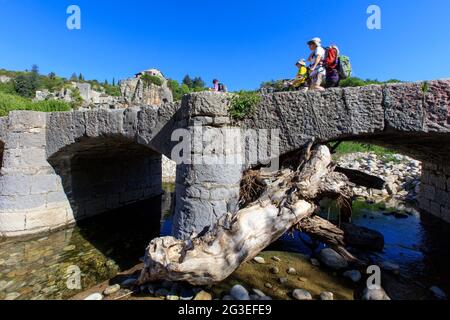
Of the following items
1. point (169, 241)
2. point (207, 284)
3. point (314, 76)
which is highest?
point (314, 76)

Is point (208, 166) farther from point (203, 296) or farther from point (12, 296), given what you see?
point (12, 296)

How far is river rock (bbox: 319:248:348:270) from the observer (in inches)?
117

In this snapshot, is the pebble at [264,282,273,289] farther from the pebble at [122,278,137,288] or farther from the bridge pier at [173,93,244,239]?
the pebble at [122,278,137,288]

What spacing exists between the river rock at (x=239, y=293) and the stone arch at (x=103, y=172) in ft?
10.5

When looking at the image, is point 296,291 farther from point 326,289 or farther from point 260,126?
point 260,126

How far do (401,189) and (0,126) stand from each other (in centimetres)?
1031

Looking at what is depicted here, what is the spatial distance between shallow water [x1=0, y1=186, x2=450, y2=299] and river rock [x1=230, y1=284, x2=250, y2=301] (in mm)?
1364

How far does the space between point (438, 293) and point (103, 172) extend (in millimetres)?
6725

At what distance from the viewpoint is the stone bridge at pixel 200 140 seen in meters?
2.73

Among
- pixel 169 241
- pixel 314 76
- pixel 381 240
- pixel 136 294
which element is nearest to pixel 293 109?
pixel 314 76

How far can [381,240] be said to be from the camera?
3662 mm

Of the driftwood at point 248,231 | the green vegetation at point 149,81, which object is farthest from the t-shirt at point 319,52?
the green vegetation at point 149,81
